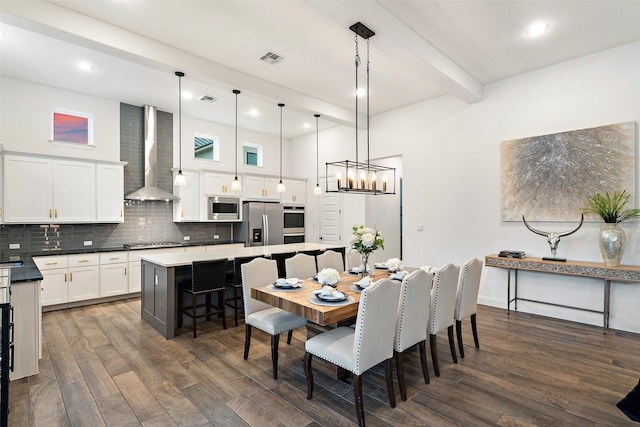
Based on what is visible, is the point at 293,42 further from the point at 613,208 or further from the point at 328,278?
the point at 613,208

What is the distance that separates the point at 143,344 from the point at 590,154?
5.64m

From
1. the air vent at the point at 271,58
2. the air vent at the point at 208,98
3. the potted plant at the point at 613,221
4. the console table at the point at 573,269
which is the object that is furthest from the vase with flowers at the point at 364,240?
the air vent at the point at 208,98

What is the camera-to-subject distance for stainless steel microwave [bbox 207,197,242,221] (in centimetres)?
638

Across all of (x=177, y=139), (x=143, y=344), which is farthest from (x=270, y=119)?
(x=143, y=344)

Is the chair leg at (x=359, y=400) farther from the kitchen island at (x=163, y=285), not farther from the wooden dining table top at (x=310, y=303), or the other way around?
the kitchen island at (x=163, y=285)

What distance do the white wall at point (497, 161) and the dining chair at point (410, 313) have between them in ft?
9.28

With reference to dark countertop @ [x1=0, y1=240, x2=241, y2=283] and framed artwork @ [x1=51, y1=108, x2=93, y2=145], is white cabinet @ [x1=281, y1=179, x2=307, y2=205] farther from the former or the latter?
framed artwork @ [x1=51, y1=108, x2=93, y2=145]

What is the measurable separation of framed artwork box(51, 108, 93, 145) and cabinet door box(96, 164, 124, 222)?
0.64m

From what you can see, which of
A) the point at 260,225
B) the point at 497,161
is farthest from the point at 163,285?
the point at 497,161

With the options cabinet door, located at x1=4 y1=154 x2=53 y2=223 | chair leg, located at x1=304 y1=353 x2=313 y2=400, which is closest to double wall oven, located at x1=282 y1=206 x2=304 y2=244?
cabinet door, located at x1=4 y1=154 x2=53 y2=223

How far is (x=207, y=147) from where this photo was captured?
6.96 meters

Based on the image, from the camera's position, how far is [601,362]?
306cm

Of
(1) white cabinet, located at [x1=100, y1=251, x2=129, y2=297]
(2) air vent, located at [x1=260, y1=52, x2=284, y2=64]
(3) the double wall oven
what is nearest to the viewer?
(2) air vent, located at [x1=260, y1=52, x2=284, y2=64]

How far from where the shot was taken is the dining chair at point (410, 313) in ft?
8.02
